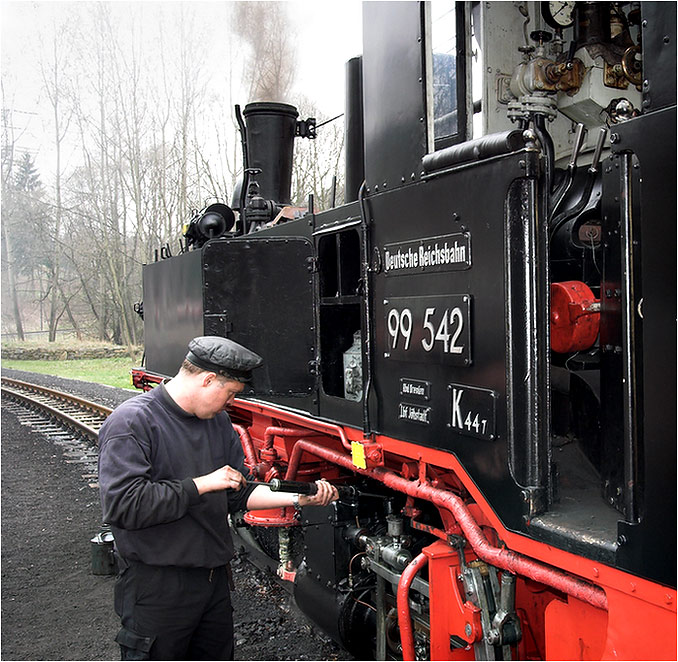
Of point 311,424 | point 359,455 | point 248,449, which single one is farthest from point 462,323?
point 248,449

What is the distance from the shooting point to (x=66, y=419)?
11.4m

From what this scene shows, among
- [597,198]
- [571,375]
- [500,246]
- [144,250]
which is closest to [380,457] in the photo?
[571,375]

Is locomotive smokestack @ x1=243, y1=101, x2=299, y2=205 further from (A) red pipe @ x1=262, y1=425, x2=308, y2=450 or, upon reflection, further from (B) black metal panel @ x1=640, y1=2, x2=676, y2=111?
(B) black metal panel @ x1=640, y1=2, x2=676, y2=111

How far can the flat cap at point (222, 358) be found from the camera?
9.00ft

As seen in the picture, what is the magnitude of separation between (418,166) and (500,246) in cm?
64

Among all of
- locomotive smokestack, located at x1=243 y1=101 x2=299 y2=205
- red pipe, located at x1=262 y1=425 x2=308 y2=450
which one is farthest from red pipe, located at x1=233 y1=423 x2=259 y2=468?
locomotive smokestack, located at x1=243 y1=101 x2=299 y2=205

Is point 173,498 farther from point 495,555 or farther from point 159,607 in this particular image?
A: point 495,555

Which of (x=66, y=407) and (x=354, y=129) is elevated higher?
(x=354, y=129)

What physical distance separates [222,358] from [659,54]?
71.1 inches

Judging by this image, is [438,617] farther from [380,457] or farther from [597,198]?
[597,198]

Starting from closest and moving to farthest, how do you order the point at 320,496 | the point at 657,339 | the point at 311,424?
1. the point at 657,339
2. the point at 320,496
3. the point at 311,424

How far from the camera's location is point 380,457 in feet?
10.1

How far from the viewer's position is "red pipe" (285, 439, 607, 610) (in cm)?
213

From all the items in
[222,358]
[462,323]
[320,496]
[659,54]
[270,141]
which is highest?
[270,141]
